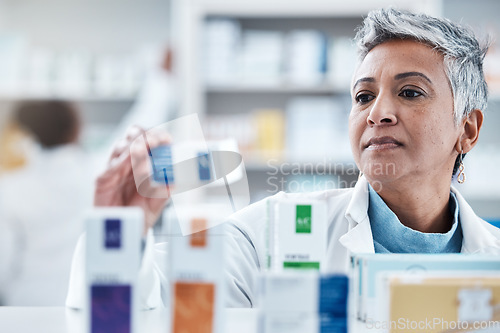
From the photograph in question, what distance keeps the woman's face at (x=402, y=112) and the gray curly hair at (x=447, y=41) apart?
2 cm

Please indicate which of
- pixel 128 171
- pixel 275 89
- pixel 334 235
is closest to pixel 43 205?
pixel 275 89

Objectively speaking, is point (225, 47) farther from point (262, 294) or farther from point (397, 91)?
point (262, 294)

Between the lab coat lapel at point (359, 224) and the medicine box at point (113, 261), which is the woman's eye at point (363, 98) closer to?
the lab coat lapel at point (359, 224)

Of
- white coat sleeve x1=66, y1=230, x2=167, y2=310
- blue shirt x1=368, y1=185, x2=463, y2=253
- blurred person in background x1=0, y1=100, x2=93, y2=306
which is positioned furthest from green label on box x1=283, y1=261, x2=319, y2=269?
blurred person in background x1=0, y1=100, x2=93, y2=306

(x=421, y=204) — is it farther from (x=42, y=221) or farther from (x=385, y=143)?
(x=42, y=221)

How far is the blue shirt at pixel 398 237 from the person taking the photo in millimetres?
1470

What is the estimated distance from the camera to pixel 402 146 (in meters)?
1.43

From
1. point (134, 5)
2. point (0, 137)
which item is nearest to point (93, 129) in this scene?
point (0, 137)

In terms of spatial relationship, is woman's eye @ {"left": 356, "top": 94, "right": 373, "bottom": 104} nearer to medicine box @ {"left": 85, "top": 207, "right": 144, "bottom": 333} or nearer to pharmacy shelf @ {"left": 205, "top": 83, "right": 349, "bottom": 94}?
medicine box @ {"left": 85, "top": 207, "right": 144, "bottom": 333}

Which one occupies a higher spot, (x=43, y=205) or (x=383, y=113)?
(x=383, y=113)

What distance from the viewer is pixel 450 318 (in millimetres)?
900

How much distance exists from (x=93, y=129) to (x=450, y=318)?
10.0 feet

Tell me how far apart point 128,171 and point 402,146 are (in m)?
0.71

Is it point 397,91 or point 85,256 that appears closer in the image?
point 85,256
